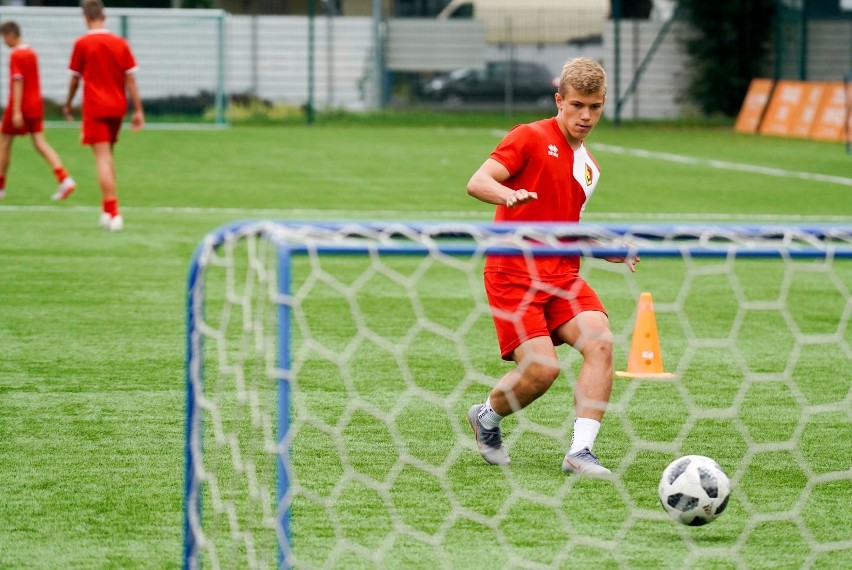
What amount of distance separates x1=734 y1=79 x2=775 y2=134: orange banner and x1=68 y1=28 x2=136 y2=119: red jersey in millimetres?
Result: 17291

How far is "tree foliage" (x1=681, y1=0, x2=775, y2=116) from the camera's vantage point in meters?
29.5

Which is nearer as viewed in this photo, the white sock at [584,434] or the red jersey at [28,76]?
the white sock at [584,434]

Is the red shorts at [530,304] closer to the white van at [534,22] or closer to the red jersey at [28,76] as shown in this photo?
the red jersey at [28,76]

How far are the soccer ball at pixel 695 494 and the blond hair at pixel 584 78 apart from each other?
136cm

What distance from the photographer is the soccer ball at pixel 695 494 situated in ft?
14.3

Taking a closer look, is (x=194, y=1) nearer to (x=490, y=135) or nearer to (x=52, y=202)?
(x=490, y=135)

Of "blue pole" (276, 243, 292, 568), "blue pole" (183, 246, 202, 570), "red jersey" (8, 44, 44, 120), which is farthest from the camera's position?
"red jersey" (8, 44, 44, 120)

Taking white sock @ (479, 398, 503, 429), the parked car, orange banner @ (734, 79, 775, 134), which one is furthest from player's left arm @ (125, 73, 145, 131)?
the parked car

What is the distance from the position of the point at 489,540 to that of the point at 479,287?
5175 millimetres

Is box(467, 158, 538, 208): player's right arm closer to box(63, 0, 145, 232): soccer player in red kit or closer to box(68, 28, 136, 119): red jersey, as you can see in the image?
box(63, 0, 145, 232): soccer player in red kit

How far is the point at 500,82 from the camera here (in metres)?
31.4

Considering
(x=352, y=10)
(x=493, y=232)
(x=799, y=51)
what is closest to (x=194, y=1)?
(x=352, y=10)

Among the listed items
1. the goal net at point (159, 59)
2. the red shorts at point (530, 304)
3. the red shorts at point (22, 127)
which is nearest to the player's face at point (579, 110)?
the red shorts at point (530, 304)

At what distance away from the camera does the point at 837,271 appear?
9.71 m
